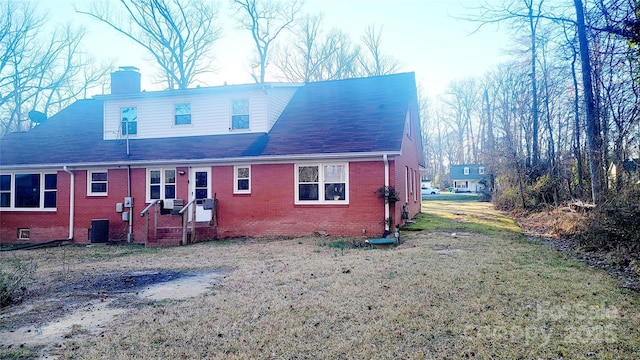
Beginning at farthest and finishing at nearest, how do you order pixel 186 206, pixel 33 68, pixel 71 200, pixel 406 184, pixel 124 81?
pixel 33 68
pixel 124 81
pixel 406 184
pixel 71 200
pixel 186 206

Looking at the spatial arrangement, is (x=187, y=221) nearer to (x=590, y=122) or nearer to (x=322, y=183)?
(x=322, y=183)

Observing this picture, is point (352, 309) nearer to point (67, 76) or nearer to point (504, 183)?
point (504, 183)

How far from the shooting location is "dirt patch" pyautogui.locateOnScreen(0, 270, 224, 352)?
13.9ft

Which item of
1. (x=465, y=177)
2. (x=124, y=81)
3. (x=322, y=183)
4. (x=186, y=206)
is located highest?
(x=124, y=81)

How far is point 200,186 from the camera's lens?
525 inches

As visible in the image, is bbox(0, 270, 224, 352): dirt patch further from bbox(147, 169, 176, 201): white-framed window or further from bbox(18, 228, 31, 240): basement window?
bbox(18, 228, 31, 240): basement window

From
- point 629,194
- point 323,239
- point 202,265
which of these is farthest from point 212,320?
point 629,194

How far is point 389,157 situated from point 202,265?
645 cm

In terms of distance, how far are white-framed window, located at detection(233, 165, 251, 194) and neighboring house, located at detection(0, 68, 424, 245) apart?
4cm

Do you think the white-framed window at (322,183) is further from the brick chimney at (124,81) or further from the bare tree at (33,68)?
the bare tree at (33,68)

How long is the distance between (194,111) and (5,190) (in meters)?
7.96

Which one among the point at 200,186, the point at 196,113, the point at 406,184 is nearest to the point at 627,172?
the point at 406,184

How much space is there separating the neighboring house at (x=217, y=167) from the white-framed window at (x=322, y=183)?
34mm

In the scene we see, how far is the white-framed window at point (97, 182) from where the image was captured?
13.9 m
